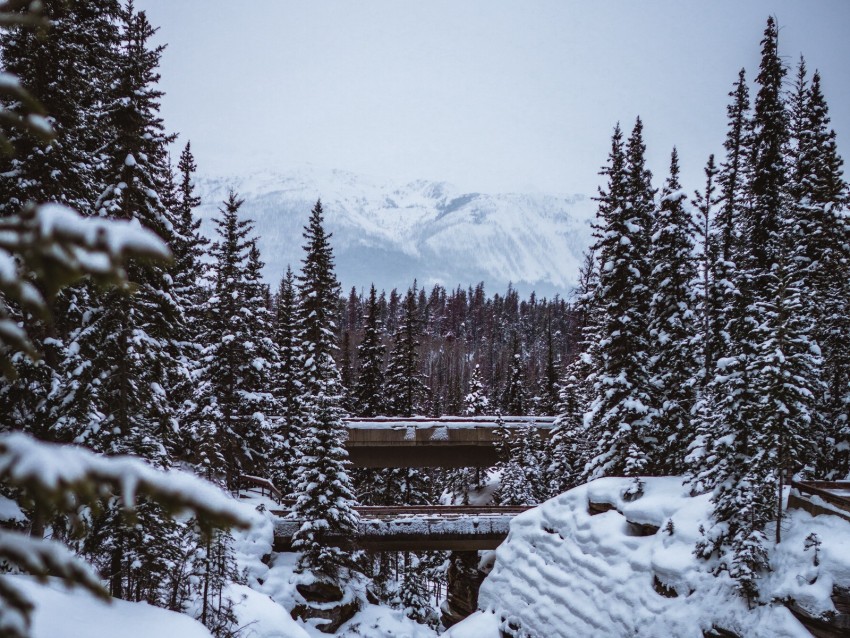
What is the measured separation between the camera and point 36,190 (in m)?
14.1

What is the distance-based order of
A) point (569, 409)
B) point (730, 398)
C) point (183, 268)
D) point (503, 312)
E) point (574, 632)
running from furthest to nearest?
1. point (503, 312)
2. point (569, 409)
3. point (183, 268)
4. point (574, 632)
5. point (730, 398)

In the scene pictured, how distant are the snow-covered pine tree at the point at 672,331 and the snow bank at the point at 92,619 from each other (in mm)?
20762

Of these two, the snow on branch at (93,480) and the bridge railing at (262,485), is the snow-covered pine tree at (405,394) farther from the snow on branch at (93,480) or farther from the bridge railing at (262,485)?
the snow on branch at (93,480)

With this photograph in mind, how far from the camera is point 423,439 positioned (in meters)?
33.4

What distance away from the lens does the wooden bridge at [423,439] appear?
108ft

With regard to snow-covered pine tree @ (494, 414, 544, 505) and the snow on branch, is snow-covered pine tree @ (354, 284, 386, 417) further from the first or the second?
the snow on branch

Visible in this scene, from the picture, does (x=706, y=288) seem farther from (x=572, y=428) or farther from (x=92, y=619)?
(x=92, y=619)

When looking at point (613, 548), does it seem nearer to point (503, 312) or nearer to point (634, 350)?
point (634, 350)

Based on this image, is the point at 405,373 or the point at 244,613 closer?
the point at 244,613

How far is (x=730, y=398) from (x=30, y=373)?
19.2 meters

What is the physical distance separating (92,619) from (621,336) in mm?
22056

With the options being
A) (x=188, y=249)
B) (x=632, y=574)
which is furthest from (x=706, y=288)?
(x=188, y=249)

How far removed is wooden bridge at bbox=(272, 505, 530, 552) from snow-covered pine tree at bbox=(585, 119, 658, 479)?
522 centimetres

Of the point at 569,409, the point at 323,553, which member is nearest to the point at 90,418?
the point at 323,553
